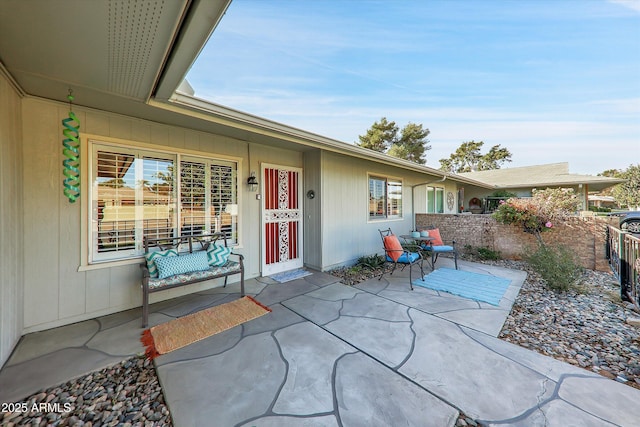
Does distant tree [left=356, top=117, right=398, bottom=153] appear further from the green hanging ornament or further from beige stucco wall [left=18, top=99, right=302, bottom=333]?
the green hanging ornament

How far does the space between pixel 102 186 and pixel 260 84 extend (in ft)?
18.1

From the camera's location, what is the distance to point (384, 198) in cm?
690

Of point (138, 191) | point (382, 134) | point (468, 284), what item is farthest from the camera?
point (382, 134)

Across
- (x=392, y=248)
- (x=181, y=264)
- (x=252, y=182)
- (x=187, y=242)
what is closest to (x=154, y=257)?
(x=181, y=264)

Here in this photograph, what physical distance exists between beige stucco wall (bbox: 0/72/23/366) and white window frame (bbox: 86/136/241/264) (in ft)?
1.74

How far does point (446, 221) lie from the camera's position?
7418 millimetres

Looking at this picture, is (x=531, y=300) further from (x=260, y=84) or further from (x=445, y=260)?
(x=260, y=84)

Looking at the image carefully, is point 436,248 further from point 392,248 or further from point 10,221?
point 10,221

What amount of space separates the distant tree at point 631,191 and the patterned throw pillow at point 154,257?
1264 inches

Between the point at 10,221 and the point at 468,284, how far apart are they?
6.32m

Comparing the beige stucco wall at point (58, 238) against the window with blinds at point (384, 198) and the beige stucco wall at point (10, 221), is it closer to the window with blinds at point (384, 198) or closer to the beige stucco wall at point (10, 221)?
the beige stucco wall at point (10, 221)

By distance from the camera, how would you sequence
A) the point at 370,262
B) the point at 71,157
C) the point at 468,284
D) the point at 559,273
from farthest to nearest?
the point at 370,262
the point at 468,284
the point at 559,273
the point at 71,157

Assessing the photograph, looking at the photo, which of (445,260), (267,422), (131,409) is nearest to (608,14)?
(445,260)

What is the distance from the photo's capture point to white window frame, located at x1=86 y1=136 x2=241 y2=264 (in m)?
2.99
